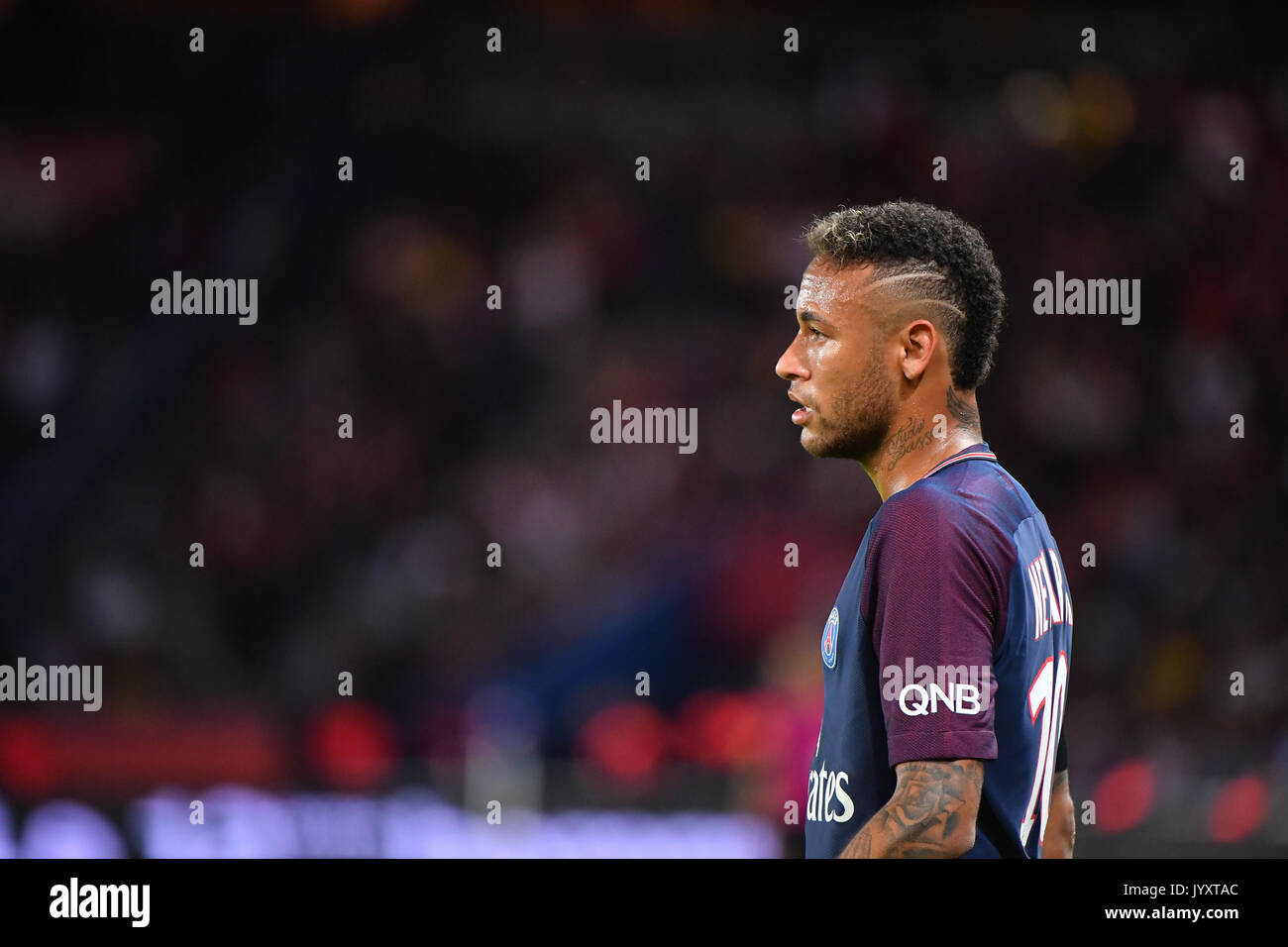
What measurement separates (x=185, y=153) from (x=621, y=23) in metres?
3.06

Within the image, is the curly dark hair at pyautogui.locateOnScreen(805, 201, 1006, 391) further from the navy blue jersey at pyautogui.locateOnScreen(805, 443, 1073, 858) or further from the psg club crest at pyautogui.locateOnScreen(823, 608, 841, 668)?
the psg club crest at pyautogui.locateOnScreen(823, 608, 841, 668)

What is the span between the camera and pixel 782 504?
7.91 m

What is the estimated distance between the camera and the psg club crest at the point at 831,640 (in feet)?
7.50

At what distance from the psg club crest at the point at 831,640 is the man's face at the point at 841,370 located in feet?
0.95

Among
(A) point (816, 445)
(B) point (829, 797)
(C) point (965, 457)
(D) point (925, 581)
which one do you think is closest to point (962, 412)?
(C) point (965, 457)

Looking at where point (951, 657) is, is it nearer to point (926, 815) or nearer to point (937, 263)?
point (926, 815)

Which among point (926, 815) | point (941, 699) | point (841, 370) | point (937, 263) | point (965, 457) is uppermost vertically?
point (937, 263)

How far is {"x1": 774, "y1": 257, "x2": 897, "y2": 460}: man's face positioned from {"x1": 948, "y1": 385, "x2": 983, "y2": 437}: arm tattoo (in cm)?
11

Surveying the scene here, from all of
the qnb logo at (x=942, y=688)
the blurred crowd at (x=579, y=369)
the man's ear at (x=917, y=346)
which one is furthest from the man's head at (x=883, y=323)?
the blurred crowd at (x=579, y=369)

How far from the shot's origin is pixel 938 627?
6.73 ft

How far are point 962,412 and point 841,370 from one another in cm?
22

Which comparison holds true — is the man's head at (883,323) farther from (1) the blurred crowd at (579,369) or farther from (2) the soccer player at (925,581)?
(1) the blurred crowd at (579,369)
